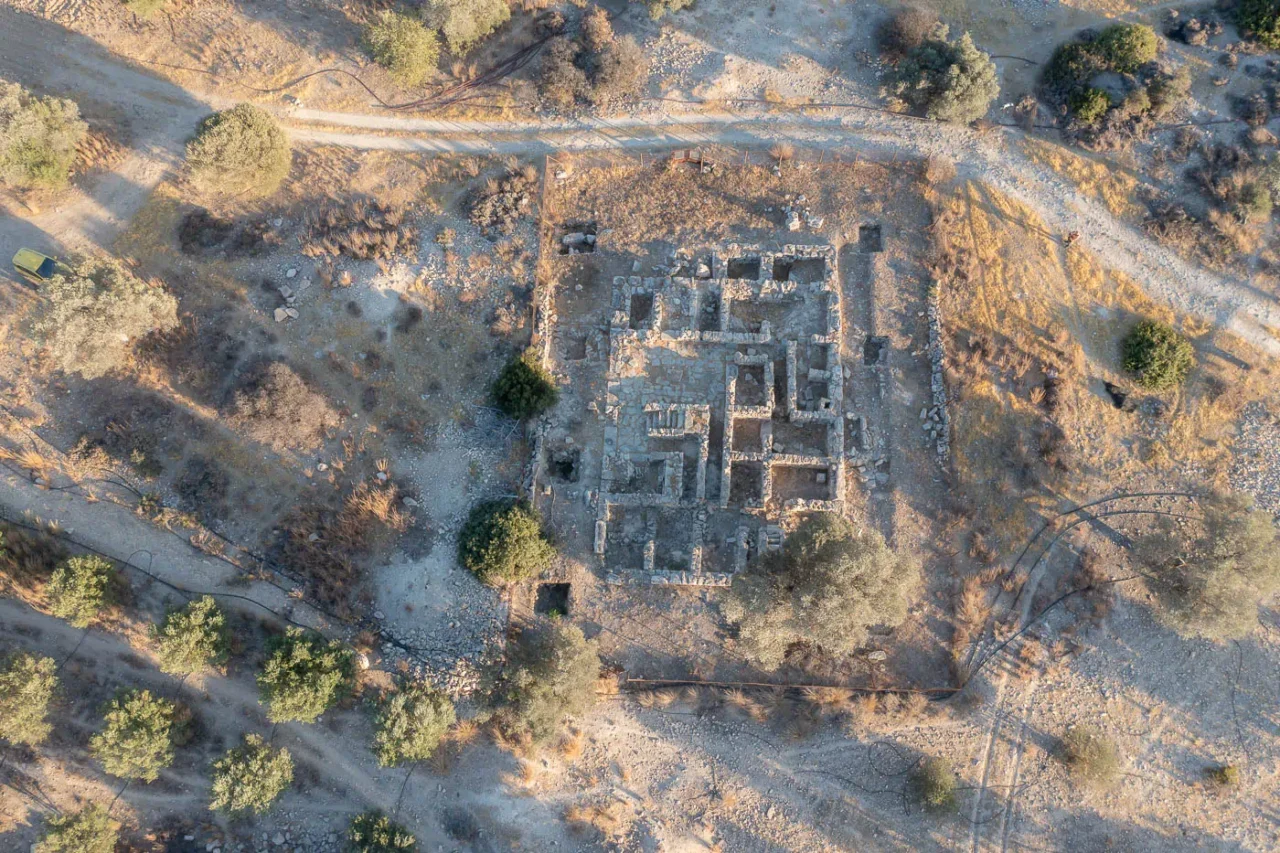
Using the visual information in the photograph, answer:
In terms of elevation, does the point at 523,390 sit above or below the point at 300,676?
above

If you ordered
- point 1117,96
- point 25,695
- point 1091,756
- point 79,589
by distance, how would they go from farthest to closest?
1. point 1117,96
2. point 1091,756
3. point 79,589
4. point 25,695

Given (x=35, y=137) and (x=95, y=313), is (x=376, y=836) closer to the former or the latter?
(x=95, y=313)

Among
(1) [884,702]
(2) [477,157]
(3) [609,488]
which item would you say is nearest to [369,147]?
(2) [477,157]

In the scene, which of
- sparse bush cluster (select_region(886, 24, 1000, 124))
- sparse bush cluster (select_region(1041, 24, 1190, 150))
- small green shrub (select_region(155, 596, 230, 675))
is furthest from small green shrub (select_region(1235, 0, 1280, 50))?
small green shrub (select_region(155, 596, 230, 675))

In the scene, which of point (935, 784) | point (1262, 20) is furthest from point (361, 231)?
point (1262, 20)

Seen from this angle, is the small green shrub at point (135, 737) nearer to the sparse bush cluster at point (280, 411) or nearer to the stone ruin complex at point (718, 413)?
the sparse bush cluster at point (280, 411)

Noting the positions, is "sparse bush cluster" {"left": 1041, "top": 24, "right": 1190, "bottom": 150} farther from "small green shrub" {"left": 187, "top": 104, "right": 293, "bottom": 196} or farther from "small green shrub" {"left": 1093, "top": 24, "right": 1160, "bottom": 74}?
"small green shrub" {"left": 187, "top": 104, "right": 293, "bottom": 196}

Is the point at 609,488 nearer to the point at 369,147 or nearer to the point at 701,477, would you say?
the point at 701,477
